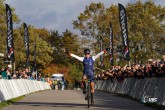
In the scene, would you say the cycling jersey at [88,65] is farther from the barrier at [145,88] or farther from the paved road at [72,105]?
the barrier at [145,88]

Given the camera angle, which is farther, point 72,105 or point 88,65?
point 72,105

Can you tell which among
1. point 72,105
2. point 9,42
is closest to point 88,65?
point 72,105

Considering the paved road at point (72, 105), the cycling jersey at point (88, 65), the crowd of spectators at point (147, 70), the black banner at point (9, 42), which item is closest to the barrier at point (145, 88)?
the crowd of spectators at point (147, 70)

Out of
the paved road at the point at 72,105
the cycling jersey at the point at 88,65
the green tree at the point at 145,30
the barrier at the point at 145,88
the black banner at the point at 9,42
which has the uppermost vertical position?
the green tree at the point at 145,30

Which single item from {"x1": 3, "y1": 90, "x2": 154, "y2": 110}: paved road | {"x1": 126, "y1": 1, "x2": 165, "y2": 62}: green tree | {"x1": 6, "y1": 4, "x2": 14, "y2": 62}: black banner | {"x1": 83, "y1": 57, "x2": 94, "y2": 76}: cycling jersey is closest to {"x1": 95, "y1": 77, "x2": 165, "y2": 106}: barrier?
{"x1": 3, "y1": 90, "x2": 154, "y2": 110}: paved road

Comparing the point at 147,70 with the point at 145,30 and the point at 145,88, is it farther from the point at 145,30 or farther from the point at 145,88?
the point at 145,30

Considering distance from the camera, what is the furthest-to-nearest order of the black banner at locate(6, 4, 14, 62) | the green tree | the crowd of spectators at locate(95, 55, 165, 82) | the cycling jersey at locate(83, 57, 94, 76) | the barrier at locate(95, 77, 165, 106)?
1. the green tree
2. the black banner at locate(6, 4, 14, 62)
3. the crowd of spectators at locate(95, 55, 165, 82)
4. the cycling jersey at locate(83, 57, 94, 76)
5. the barrier at locate(95, 77, 165, 106)

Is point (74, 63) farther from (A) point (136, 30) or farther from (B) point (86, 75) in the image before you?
(B) point (86, 75)

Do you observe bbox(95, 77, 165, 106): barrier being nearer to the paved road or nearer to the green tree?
the paved road

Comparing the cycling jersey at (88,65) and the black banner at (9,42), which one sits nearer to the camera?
the cycling jersey at (88,65)

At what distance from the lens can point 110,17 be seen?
92.9 meters

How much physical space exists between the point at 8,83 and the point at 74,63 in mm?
95269

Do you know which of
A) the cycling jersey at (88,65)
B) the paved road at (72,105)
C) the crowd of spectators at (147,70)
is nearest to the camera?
the paved road at (72,105)

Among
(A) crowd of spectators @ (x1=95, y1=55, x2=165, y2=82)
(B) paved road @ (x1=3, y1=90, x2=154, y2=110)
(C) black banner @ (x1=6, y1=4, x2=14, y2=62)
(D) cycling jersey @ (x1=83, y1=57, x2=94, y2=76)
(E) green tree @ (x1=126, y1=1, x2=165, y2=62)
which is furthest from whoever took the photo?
(E) green tree @ (x1=126, y1=1, x2=165, y2=62)
